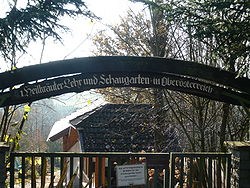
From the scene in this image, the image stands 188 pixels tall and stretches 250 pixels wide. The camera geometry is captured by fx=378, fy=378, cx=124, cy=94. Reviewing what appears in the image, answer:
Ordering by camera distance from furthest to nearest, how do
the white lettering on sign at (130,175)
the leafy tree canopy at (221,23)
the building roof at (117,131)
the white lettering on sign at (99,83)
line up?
1. the building roof at (117,131)
2. the white lettering on sign at (130,175)
3. the white lettering on sign at (99,83)
4. the leafy tree canopy at (221,23)

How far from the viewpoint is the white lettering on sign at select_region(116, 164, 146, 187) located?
6020mm

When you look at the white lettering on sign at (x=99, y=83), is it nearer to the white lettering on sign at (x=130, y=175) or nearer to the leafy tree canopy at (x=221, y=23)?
the leafy tree canopy at (x=221, y=23)

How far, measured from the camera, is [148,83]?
595cm

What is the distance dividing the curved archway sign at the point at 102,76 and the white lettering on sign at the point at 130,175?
1.33 metres

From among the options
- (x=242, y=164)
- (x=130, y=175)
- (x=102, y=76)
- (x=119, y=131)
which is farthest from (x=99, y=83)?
(x=119, y=131)

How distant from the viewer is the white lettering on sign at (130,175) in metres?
6.02

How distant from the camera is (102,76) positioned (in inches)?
231

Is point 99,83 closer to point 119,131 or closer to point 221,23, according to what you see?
point 221,23

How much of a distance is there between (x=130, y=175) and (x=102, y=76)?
1645 millimetres

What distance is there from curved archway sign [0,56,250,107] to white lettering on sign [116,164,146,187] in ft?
4.36

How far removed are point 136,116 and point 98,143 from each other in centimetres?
175

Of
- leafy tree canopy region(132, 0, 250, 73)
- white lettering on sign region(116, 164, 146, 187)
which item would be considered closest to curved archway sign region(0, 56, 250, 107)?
leafy tree canopy region(132, 0, 250, 73)

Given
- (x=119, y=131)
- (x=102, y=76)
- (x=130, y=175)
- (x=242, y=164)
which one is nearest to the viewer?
(x=242, y=164)

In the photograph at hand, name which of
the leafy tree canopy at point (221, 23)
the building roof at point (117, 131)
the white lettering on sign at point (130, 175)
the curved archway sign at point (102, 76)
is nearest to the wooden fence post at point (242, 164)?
the curved archway sign at point (102, 76)
